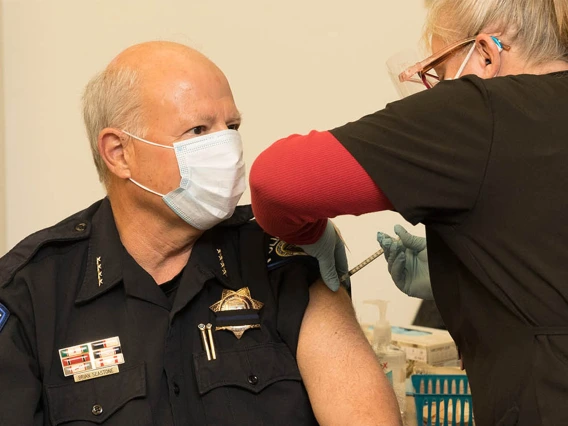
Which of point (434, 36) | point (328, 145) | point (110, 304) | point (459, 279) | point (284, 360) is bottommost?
point (284, 360)

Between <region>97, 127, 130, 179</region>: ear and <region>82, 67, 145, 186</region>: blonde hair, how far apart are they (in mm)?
27

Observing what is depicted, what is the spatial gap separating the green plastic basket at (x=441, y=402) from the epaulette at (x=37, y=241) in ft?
3.41

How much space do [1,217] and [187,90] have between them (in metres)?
1.74

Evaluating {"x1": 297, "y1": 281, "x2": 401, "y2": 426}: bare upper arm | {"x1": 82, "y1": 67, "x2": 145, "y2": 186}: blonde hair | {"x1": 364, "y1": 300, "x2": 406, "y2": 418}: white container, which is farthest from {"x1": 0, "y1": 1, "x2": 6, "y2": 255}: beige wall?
{"x1": 297, "y1": 281, "x2": 401, "y2": 426}: bare upper arm

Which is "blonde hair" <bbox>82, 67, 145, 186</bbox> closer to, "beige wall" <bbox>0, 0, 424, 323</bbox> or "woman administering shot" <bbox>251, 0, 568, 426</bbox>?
"woman administering shot" <bbox>251, 0, 568, 426</bbox>

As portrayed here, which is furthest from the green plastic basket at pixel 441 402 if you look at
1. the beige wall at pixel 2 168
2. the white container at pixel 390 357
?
the beige wall at pixel 2 168

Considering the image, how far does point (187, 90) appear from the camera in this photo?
5.89 feet

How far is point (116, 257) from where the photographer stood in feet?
5.92

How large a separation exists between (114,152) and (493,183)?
1067 millimetres

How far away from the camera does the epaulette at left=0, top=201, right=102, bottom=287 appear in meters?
1.71

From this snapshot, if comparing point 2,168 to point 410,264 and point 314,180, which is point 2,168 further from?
point 314,180

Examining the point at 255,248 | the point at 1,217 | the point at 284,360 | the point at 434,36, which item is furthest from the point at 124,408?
the point at 1,217

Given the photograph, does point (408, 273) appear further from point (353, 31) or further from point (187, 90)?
point (353, 31)

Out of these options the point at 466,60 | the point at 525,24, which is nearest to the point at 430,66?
the point at 466,60
